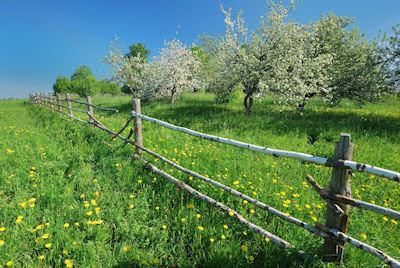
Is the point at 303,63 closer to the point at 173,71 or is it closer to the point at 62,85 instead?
the point at 173,71

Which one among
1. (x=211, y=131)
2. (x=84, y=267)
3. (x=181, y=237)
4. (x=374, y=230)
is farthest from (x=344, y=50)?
(x=84, y=267)

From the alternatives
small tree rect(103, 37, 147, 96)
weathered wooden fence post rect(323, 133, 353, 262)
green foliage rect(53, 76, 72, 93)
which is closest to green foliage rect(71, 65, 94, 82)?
green foliage rect(53, 76, 72, 93)

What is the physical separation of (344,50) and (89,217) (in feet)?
50.8

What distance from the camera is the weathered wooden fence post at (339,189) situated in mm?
1848

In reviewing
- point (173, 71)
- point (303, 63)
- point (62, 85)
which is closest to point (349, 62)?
point (303, 63)

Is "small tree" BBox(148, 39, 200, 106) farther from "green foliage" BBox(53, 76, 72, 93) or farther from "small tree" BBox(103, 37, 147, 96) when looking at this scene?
"green foliage" BBox(53, 76, 72, 93)

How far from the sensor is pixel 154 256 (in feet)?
7.84

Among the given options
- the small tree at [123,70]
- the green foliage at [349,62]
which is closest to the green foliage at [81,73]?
the small tree at [123,70]

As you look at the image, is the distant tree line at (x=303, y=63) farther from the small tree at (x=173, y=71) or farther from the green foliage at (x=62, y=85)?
the green foliage at (x=62, y=85)

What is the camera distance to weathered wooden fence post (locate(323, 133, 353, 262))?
1.85 m

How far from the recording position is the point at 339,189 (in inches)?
75.5

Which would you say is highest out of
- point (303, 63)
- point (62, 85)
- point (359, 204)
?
point (62, 85)

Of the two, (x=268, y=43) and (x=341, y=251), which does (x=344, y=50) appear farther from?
(x=341, y=251)

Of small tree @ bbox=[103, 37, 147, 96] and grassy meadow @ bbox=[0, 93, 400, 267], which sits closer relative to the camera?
grassy meadow @ bbox=[0, 93, 400, 267]
